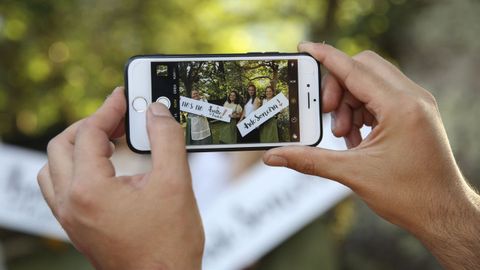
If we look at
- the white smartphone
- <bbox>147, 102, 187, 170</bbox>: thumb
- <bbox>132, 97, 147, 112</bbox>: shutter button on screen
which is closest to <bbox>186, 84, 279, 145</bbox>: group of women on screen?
the white smartphone

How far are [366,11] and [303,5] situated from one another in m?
0.55

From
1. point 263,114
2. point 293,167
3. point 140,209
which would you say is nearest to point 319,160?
point 293,167

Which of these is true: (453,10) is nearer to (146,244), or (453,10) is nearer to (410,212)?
(410,212)

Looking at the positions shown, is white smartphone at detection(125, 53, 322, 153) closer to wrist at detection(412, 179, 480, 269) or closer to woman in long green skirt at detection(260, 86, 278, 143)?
woman in long green skirt at detection(260, 86, 278, 143)

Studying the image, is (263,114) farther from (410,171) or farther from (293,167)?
(410,171)

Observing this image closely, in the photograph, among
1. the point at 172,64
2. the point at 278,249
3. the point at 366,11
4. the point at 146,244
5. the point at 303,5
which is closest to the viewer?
the point at 146,244

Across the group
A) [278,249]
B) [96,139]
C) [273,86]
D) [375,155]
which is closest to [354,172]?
[375,155]

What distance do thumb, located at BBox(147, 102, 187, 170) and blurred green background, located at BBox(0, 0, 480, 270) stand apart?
3188mm

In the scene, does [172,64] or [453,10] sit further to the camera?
[453,10]

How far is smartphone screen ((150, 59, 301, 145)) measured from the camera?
158 cm

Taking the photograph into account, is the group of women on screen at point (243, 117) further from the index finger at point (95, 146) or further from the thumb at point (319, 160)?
the index finger at point (95, 146)

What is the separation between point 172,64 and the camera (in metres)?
1.59

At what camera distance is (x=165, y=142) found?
1.15m

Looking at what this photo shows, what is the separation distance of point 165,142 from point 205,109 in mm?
451
